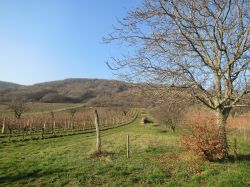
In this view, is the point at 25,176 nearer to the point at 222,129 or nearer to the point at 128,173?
the point at 128,173

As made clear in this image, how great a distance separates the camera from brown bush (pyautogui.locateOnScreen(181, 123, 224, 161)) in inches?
457

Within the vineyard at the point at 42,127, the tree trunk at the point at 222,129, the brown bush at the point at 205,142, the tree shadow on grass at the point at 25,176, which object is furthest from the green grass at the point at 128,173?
the vineyard at the point at 42,127

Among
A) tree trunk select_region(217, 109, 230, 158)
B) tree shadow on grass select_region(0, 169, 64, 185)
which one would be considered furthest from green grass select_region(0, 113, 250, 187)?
tree trunk select_region(217, 109, 230, 158)

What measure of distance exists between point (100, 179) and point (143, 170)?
187cm

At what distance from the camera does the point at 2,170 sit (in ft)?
35.9

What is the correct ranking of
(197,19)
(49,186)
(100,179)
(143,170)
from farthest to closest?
(197,19) < (143,170) < (100,179) < (49,186)

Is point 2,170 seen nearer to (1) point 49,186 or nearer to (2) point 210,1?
(1) point 49,186

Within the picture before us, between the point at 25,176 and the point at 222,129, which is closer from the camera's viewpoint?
the point at 25,176

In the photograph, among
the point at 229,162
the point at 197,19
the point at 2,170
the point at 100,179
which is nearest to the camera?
the point at 100,179

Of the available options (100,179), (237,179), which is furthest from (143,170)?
(237,179)

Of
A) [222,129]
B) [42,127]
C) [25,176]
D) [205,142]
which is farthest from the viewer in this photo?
[42,127]

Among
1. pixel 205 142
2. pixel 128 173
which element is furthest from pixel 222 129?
pixel 128 173

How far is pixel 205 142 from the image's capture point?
11.6m

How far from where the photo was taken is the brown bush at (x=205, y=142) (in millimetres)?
11617
